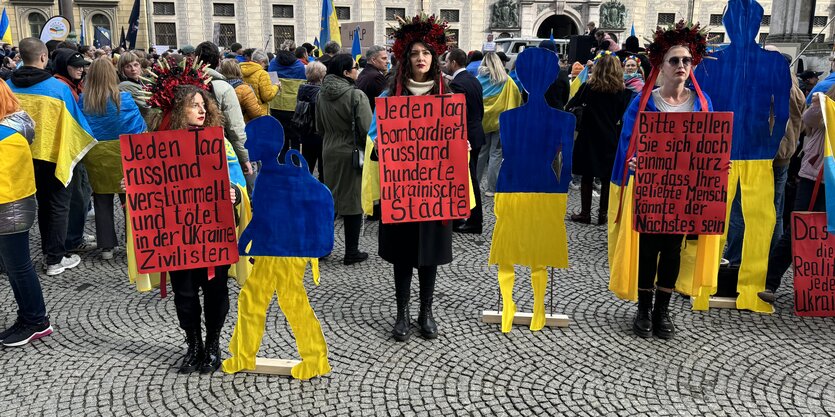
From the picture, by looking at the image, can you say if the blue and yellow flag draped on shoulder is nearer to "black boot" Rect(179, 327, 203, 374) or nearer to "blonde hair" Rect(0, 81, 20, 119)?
"blonde hair" Rect(0, 81, 20, 119)

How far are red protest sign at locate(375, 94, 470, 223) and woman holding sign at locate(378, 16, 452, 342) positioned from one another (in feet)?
0.47

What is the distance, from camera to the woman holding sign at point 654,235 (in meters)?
3.94

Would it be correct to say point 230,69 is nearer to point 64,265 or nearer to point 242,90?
point 242,90

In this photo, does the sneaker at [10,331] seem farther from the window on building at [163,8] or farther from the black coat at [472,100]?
the window on building at [163,8]

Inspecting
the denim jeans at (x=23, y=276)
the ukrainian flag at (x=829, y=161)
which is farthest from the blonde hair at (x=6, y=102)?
the ukrainian flag at (x=829, y=161)

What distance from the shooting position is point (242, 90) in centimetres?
661

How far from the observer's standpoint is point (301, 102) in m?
6.82

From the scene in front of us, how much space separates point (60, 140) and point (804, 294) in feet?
17.9

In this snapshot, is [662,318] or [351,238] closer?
[662,318]

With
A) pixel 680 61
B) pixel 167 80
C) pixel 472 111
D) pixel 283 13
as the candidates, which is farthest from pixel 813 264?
pixel 283 13

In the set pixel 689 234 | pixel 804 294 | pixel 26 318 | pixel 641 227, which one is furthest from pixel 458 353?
pixel 26 318

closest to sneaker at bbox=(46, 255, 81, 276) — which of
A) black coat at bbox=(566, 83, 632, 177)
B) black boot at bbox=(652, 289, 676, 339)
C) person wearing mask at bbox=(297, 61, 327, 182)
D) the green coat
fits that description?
the green coat

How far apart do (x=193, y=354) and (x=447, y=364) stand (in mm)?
1457

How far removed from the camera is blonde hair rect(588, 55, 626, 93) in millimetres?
6680
